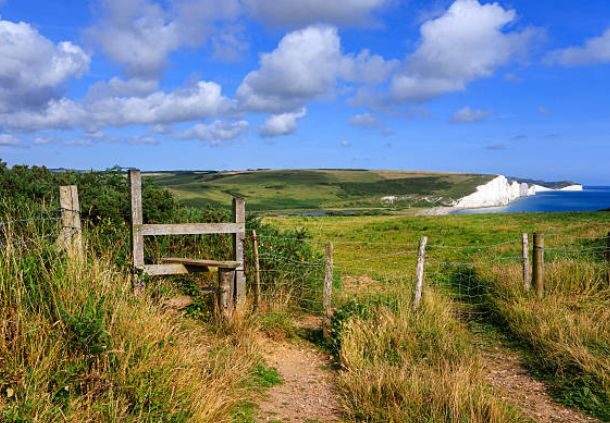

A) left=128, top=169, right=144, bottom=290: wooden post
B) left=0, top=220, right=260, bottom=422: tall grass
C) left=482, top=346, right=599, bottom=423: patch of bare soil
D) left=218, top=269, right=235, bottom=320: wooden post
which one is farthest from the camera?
left=218, top=269, right=235, bottom=320: wooden post

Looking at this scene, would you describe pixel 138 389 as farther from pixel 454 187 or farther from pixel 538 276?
pixel 454 187

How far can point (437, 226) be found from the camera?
99.0 feet

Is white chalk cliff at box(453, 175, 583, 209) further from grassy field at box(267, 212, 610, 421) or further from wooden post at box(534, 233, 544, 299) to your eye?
wooden post at box(534, 233, 544, 299)

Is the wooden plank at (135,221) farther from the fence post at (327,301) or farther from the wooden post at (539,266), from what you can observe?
the wooden post at (539,266)

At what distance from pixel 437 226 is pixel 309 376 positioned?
24.4 meters

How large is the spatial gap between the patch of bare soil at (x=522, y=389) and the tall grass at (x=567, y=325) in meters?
0.19

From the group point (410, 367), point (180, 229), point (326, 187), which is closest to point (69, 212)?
point (180, 229)

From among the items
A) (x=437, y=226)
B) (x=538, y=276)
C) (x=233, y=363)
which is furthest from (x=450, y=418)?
(x=437, y=226)

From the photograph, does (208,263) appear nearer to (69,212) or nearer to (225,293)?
(225,293)

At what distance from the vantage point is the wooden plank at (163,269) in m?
8.13

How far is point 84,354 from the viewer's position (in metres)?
4.43

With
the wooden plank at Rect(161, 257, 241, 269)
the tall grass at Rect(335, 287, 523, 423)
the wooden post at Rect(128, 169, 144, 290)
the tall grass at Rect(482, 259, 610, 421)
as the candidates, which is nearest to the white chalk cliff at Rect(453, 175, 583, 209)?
the tall grass at Rect(482, 259, 610, 421)

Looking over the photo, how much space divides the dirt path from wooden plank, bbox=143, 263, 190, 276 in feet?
6.24

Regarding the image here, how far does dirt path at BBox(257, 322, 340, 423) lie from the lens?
584 cm
